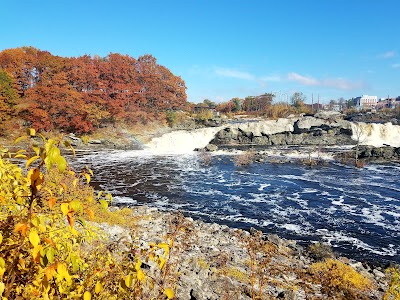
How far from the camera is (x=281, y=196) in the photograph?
1873 centimetres

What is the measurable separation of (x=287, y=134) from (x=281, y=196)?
2699 cm

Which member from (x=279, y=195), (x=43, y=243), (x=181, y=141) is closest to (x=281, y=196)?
(x=279, y=195)

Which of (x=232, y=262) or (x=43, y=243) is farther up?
(x=43, y=243)

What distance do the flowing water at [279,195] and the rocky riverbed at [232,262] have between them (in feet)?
6.12

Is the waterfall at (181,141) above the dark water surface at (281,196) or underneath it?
above

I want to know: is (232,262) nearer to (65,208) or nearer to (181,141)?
(65,208)

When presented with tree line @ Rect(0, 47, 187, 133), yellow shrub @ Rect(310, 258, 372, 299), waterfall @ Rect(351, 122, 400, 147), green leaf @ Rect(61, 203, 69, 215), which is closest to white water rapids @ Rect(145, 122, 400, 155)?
waterfall @ Rect(351, 122, 400, 147)

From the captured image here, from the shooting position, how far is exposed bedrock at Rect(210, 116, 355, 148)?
Answer: 4300cm

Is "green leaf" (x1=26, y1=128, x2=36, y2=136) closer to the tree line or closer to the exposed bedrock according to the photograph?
the tree line

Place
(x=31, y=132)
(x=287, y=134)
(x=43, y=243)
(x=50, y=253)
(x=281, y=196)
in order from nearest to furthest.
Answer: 1. (x=50, y=253)
2. (x=31, y=132)
3. (x=43, y=243)
4. (x=281, y=196)
5. (x=287, y=134)

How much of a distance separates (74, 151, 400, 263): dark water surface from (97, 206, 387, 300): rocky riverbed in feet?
6.11

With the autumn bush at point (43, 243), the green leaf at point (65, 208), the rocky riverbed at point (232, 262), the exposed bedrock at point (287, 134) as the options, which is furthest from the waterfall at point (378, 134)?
the green leaf at point (65, 208)

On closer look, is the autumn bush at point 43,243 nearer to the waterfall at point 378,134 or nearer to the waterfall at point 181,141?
the waterfall at point 181,141

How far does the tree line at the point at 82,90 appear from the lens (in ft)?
126
